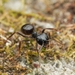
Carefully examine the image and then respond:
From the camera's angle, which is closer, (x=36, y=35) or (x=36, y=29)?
(x=36, y=35)

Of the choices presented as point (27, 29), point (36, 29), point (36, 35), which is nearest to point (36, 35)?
point (36, 35)

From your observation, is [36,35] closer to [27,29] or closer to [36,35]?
[36,35]

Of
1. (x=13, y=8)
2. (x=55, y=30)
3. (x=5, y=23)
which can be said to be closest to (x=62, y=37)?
(x=55, y=30)

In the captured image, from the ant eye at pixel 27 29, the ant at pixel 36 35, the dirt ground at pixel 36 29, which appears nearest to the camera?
the dirt ground at pixel 36 29

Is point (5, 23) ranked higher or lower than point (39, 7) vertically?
lower

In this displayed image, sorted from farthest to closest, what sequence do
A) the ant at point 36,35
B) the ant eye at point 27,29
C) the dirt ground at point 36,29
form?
1. the ant eye at point 27,29
2. the ant at point 36,35
3. the dirt ground at point 36,29

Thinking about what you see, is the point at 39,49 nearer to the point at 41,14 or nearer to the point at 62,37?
the point at 62,37

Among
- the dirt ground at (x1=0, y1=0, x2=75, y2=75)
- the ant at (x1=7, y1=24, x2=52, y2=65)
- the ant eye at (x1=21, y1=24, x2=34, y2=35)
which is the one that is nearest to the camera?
the dirt ground at (x1=0, y1=0, x2=75, y2=75)

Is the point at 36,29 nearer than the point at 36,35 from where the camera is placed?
No
